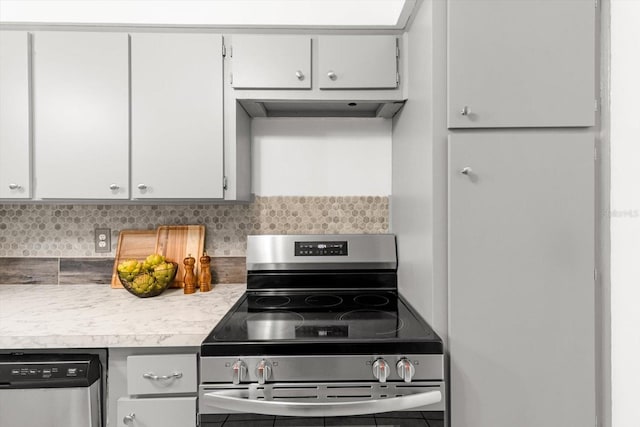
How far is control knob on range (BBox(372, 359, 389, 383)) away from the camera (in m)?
1.18

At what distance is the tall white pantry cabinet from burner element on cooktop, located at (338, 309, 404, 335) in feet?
0.66

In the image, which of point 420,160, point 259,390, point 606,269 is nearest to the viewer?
point 259,390

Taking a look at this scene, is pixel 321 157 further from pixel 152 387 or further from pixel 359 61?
pixel 152 387

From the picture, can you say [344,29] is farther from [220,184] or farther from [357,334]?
[357,334]

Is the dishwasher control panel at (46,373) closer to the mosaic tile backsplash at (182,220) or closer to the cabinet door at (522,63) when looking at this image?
the mosaic tile backsplash at (182,220)

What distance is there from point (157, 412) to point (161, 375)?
0.12 metres

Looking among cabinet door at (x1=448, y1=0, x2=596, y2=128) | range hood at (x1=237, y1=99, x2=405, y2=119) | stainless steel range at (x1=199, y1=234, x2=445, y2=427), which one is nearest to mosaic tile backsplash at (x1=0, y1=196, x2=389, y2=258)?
range hood at (x1=237, y1=99, x2=405, y2=119)

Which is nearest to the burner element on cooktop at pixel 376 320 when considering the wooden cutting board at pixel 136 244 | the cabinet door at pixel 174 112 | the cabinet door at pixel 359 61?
the cabinet door at pixel 174 112

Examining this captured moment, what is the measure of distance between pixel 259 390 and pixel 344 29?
1.48 meters

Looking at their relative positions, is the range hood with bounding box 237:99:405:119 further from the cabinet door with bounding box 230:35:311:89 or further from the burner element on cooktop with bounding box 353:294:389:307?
the burner element on cooktop with bounding box 353:294:389:307

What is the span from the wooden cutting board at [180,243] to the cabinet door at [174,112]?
353 millimetres

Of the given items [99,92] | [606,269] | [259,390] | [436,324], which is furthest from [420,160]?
[99,92]

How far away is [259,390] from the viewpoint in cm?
118

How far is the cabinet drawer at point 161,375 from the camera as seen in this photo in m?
1.28
